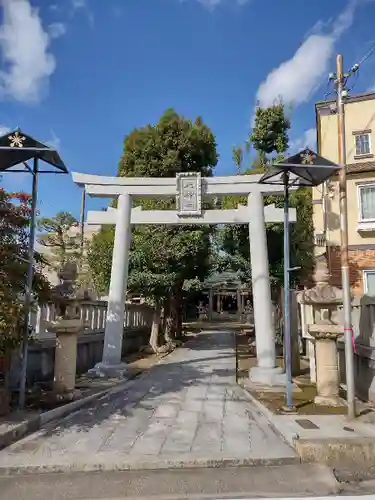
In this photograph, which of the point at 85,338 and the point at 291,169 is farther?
the point at 85,338

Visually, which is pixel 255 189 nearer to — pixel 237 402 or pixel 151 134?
pixel 237 402

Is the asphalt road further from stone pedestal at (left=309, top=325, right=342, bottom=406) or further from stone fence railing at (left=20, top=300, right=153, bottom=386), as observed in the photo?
stone fence railing at (left=20, top=300, right=153, bottom=386)

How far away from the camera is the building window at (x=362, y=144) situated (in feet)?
50.7

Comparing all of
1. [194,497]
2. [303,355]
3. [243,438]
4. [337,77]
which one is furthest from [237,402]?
[303,355]

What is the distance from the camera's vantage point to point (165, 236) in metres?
15.8

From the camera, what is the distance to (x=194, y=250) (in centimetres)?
1578

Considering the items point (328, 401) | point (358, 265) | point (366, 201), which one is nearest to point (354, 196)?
point (366, 201)

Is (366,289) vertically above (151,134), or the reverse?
(151,134)

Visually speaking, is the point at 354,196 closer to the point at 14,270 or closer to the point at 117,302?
the point at 117,302

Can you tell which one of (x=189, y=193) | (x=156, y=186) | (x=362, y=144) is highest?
(x=362, y=144)

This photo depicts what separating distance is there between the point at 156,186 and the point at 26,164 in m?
4.72

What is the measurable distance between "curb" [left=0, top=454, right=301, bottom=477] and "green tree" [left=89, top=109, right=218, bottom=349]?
32.3ft

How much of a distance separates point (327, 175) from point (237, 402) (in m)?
4.82

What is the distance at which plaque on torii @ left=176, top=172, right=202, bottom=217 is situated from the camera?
1104 cm
